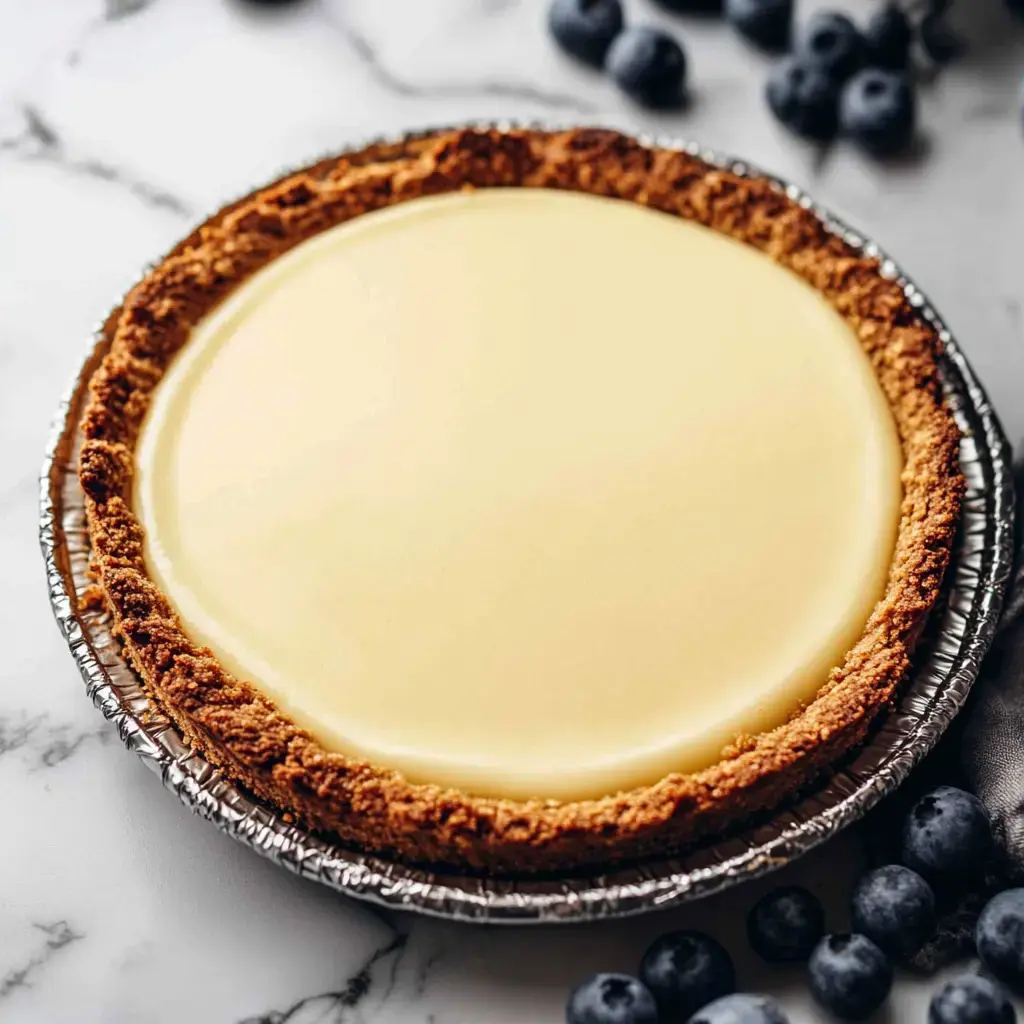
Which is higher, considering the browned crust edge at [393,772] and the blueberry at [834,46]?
the blueberry at [834,46]

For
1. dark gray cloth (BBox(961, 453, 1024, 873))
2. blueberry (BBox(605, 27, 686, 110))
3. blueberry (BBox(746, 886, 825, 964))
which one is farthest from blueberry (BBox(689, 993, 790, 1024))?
blueberry (BBox(605, 27, 686, 110))

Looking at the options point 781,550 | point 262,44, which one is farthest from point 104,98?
point 781,550

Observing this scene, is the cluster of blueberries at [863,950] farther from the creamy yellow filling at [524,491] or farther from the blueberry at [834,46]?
the blueberry at [834,46]

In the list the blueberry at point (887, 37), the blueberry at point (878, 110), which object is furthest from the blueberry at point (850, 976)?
the blueberry at point (887, 37)

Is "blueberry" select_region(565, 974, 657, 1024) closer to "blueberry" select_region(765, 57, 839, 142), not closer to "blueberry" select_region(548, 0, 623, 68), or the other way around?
"blueberry" select_region(765, 57, 839, 142)

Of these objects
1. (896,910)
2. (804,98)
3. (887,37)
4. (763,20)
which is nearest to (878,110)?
(804,98)
